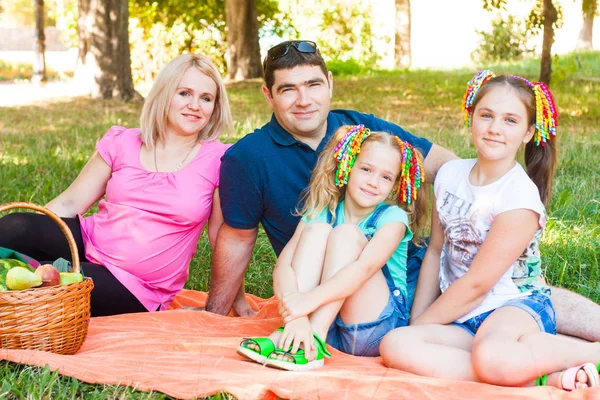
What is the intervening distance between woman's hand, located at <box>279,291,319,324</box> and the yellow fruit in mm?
990

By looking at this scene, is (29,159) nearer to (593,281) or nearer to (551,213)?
(551,213)

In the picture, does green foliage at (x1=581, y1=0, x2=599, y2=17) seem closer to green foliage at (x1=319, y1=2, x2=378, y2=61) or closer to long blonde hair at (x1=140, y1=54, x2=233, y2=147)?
long blonde hair at (x1=140, y1=54, x2=233, y2=147)

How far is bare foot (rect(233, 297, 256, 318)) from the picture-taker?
4023mm

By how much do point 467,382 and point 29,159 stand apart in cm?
539

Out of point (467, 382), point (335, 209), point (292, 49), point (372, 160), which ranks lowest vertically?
point (467, 382)

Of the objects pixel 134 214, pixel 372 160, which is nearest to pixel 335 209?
pixel 372 160

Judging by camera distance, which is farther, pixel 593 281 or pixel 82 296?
pixel 593 281

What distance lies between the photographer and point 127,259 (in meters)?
3.80

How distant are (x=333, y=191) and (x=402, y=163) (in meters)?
0.34

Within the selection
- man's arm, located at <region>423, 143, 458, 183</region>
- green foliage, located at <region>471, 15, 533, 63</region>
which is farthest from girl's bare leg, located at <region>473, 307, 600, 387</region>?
green foliage, located at <region>471, 15, 533, 63</region>

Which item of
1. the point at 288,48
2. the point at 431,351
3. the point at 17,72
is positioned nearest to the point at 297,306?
the point at 431,351

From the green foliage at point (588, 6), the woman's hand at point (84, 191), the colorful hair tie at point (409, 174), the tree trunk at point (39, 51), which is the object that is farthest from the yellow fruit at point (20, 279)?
the tree trunk at point (39, 51)

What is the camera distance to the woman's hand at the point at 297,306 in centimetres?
311

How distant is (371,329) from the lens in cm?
326
